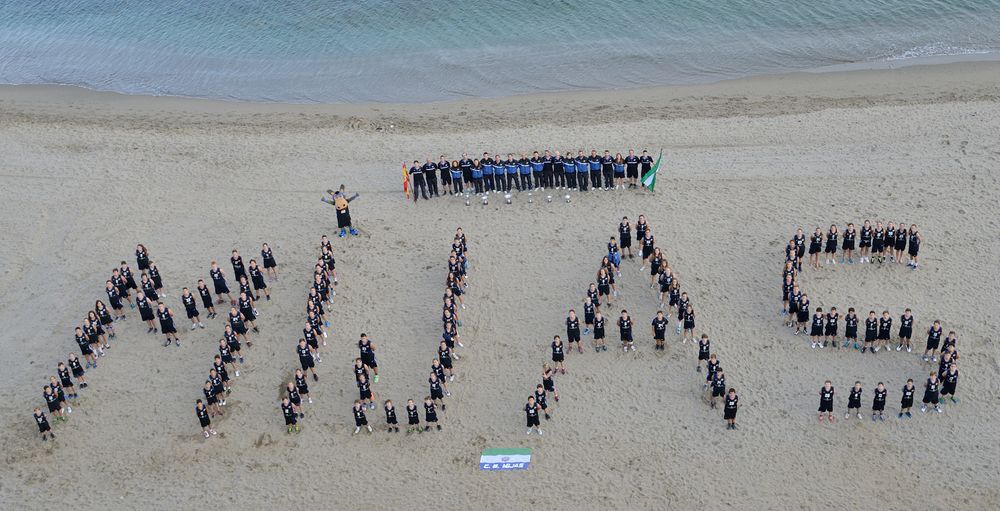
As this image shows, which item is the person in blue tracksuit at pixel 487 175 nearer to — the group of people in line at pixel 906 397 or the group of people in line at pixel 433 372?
the group of people in line at pixel 433 372

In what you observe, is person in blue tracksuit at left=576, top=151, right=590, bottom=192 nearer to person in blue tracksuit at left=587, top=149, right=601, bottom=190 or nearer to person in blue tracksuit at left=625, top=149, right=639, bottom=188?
person in blue tracksuit at left=587, top=149, right=601, bottom=190

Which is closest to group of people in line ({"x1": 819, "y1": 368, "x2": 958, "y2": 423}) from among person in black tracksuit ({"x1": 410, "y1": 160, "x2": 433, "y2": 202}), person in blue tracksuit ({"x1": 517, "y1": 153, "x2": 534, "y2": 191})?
person in blue tracksuit ({"x1": 517, "y1": 153, "x2": 534, "y2": 191})

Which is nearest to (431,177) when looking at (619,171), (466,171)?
(466,171)

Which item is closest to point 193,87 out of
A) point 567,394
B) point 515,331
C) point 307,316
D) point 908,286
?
point 307,316

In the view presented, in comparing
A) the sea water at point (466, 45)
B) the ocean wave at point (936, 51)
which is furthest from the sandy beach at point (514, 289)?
the sea water at point (466, 45)

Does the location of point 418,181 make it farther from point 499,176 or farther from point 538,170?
point 538,170

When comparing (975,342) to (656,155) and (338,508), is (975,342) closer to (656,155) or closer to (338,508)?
(656,155)
